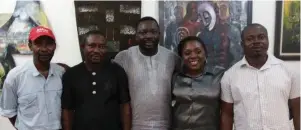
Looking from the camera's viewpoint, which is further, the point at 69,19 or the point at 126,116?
the point at 69,19

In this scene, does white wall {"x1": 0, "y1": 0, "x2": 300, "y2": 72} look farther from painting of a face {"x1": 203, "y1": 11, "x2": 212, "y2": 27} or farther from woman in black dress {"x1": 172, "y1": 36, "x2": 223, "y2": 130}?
woman in black dress {"x1": 172, "y1": 36, "x2": 223, "y2": 130}

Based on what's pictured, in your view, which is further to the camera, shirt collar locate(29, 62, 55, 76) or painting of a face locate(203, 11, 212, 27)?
painting of a face locate(203, 11, 212, 27)

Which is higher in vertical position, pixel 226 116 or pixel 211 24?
pixel 211 24

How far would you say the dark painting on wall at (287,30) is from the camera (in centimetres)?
227

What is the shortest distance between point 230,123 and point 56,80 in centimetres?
112

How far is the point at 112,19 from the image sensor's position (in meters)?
2.31

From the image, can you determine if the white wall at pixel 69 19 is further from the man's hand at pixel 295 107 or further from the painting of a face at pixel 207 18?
the man's hand at pixel 295 107

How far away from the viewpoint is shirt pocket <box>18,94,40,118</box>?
66.4 inches

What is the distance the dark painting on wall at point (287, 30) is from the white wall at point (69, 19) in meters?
0.04

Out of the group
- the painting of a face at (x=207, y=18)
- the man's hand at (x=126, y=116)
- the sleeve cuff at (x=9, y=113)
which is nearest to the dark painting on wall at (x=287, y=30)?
the painting of a face at (x=207, y=18)

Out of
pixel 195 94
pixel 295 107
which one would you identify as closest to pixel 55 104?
pixel 195 94

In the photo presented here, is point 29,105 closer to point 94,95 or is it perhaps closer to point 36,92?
point 36,92

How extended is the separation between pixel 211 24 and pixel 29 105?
4.86 ft

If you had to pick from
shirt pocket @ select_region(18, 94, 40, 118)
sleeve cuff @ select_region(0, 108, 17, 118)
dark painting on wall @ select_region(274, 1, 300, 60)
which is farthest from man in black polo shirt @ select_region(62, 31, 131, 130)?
dark painting on wall @ select_region(274, 1, 300, 60)
